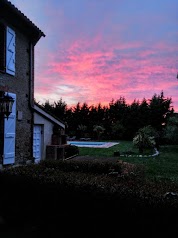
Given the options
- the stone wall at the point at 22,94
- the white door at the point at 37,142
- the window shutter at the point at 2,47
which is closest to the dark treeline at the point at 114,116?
the white door at the point at 37,142

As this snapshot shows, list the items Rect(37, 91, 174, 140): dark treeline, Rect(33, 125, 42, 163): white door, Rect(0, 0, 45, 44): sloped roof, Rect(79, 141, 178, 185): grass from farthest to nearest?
Rect(37, 91, 174, 140): dark treeline, Rect(33, 125, 42, 163): white door, Rect(0, 0, 45, 44): sloped roof, Rect(79, 141, 178, 185): grass

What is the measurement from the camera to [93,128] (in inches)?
1276

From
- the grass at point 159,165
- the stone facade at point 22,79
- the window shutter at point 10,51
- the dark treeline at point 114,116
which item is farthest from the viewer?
the dark treeline at point 114,116

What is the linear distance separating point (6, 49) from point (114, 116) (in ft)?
85.6

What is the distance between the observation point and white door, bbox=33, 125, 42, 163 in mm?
10641

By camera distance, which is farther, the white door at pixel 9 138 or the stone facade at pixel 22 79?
the stone facade at pixel 22 79

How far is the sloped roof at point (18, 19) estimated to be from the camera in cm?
779

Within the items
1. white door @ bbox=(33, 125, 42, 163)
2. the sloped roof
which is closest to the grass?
white door @ bbox=(33, 125, 42, 163)

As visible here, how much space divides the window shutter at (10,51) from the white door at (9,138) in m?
0.89

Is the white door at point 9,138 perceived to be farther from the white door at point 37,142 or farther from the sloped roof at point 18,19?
the sloped roof at point 18,19

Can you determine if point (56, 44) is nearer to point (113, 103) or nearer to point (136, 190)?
point (136, 190)

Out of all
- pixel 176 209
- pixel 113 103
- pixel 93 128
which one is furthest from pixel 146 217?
pixel 113 103

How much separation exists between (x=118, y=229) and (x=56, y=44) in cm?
1238

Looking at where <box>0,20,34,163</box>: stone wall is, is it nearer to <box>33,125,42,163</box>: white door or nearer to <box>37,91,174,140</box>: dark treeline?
<box>33,125,42,163</box>: white door
